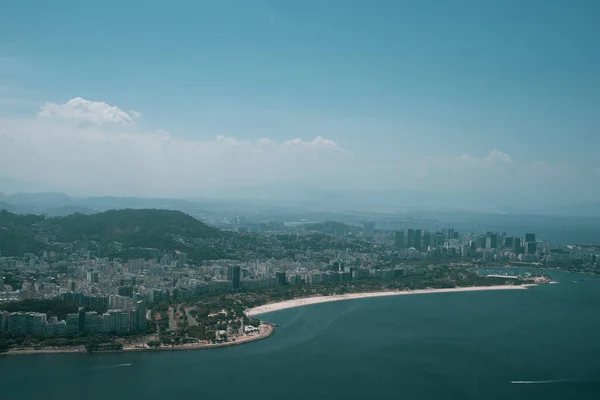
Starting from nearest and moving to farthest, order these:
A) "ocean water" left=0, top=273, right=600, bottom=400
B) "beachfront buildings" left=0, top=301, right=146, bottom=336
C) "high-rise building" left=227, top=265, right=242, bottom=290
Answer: "ocean water" left=0, top=273, right=600, bottom=400, "beachfront buildings" left=0, top=301, right=146, bottom=336, "high-rise building" left=227, top=265, right=242, bottom=290

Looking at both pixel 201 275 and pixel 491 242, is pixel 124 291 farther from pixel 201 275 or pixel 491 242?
pixel 491 242

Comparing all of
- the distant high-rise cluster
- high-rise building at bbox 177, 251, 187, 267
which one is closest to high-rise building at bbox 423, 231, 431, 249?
the distant high-rise cluster

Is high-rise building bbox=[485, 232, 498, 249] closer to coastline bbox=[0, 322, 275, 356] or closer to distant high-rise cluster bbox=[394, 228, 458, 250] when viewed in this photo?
distant high-rise cluster bbox=[394, 228, 458, 250]

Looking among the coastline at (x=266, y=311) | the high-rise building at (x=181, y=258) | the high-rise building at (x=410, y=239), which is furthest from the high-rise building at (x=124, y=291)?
the high-rise building at (x=410, y=239)

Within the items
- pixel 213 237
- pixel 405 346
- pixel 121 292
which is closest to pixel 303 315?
pixel 405 346

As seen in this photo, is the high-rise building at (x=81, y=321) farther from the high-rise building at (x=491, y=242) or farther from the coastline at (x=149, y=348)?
the high-rise building at (x=491, y=242)

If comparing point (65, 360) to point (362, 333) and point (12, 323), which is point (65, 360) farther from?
point (362, 333)

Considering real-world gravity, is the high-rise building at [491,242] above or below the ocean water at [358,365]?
above

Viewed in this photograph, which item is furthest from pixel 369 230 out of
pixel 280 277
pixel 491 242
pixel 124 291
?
pixel 124 291
